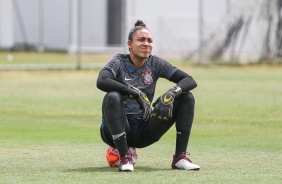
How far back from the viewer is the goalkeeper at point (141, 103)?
8.15 meters

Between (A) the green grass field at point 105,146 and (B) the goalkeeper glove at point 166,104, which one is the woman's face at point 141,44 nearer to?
(B) the goalkeeper glove at point 166,104

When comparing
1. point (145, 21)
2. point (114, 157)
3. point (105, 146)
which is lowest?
point (145, 21)

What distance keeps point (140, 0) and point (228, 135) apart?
2686cm

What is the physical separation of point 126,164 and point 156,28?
29.3 metres

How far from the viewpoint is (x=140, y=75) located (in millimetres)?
8570

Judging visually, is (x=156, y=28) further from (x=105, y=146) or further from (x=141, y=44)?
(x=141, y=44)

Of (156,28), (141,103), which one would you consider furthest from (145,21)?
(141,103)

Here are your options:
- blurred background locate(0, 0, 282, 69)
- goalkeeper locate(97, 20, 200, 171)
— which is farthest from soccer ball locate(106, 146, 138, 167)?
blurred background locate(0, 0, 282, 69)

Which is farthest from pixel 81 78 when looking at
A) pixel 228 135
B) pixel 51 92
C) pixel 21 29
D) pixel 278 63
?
pixel 21 29

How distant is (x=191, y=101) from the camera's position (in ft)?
27.1

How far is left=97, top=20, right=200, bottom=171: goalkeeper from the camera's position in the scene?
8148 millimetres

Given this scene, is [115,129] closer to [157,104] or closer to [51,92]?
[157,104]

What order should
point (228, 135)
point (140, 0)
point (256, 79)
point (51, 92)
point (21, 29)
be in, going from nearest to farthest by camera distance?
point (228, 135) < point (51, 92) < point (256, 79) < point (140, 0) < point (21, 29)

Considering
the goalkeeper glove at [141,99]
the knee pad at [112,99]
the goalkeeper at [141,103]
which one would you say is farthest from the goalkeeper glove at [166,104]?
the knee pad at [112,99]
